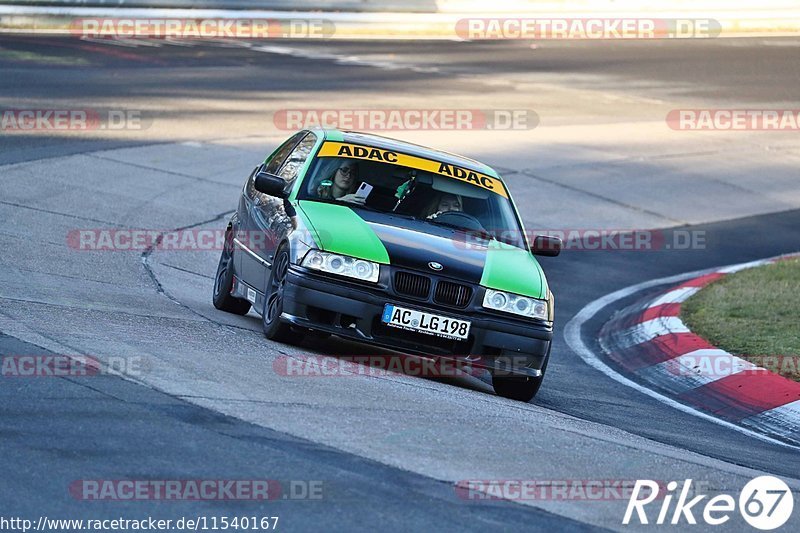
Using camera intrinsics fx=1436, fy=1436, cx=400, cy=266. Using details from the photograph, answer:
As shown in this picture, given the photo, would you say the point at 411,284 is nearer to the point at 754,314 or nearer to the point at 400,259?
the point at 400,259

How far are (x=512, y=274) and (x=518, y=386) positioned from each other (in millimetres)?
728

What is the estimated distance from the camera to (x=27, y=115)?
65.8ft

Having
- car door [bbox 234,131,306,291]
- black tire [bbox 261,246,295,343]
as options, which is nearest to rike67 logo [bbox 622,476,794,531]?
black tire [bbox 261,246,295,343]

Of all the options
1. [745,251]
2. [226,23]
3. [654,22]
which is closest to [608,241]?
[745,251]

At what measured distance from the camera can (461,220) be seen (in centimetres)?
1007

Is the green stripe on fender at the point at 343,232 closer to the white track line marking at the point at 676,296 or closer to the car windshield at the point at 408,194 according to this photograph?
the car windshield at the point at 408,194

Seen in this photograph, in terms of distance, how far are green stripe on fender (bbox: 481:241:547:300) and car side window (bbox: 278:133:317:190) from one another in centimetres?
157

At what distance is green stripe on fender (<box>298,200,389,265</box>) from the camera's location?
8859mm

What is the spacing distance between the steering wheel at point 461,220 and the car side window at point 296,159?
1105mm

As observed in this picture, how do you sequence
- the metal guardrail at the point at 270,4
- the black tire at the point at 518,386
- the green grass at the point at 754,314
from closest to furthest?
the black tire at the point at 518,386
the green grass at the point at 754,314
the metal guardrail at the point at 270,4

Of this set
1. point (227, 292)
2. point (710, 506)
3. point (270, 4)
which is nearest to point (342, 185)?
point (227, 292)

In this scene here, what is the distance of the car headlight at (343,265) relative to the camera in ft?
28.8

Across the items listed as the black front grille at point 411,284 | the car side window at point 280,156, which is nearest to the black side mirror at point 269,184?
the car side window at point 280,156

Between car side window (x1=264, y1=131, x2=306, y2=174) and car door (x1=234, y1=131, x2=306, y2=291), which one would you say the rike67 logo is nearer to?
car door (x1=234, y1=131, x2=306, y2=291)
